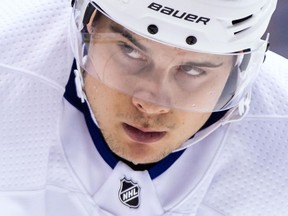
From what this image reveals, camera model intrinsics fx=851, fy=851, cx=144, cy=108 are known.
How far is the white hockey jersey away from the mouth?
0.12 metres

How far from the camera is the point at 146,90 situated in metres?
1.17

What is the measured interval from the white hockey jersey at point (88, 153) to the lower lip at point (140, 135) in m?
0.12

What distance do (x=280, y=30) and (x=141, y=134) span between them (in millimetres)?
994

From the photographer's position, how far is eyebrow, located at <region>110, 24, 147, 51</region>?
44.8 inches

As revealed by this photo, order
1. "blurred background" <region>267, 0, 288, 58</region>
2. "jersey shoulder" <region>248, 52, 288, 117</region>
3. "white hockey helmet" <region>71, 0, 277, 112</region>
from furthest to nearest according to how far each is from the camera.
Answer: "blurred background" <region>267, 0, 288, 58</region>, "jersey shoulder" <region>248, 52, 288, 117</region>, "white hockey helmet" <region>71, 0, 277, 112</region>

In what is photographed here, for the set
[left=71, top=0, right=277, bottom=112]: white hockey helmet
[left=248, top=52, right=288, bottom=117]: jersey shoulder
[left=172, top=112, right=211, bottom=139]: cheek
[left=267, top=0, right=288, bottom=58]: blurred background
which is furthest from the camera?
[left=267, top=0, right=288, bottom=58]: blurred background

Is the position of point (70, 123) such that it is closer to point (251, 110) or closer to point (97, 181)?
point (97, 181)

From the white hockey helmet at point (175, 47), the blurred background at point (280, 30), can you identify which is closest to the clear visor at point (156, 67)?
the white hockey helmet at point (175, 47)

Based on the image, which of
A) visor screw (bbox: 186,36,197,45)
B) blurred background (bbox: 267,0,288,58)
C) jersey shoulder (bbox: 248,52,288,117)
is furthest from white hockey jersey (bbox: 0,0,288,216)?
blurred background (bbox: 267,0,288,58)

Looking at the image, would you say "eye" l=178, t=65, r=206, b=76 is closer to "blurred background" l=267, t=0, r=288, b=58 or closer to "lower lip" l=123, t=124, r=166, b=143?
"lower lip" l=123, t=124, r=166, b=143

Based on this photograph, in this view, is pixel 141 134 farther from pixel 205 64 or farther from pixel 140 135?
pixel 205 64

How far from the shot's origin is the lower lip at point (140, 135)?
119cm

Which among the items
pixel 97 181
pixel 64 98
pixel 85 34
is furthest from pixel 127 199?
pixel 85 34

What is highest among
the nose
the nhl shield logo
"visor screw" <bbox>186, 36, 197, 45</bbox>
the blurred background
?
"visor screw" <bbox>186, 36, 197, 45</bbox>
